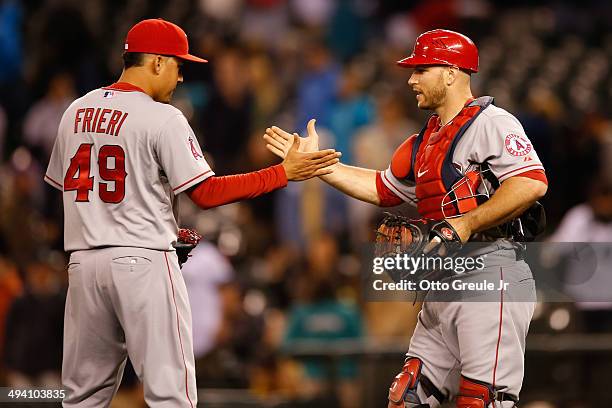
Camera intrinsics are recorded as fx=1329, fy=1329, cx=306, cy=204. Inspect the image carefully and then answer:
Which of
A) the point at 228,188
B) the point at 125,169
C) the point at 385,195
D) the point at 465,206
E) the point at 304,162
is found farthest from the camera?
the point at 385,195

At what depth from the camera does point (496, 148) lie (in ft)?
20.2

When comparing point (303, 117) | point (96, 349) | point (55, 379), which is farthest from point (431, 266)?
point (303, 117)

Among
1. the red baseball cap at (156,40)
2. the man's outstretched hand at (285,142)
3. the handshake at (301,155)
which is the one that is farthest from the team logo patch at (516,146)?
the red baseball cap at (156,40)

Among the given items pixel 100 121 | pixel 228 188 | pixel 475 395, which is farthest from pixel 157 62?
pixel 475 395

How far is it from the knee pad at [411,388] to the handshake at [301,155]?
1040 millimetres

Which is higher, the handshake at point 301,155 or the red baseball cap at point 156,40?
the red baseball cap at point 156,40

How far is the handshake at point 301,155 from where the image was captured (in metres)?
6.30

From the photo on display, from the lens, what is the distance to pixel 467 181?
6.23 meters

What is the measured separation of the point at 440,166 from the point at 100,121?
1602 millimetres

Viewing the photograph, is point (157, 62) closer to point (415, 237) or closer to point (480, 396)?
point (415, 237)

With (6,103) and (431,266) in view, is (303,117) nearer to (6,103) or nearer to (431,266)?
(6,103)

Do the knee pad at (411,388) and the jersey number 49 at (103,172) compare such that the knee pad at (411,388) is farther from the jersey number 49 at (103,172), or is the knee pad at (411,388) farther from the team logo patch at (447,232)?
the jersey number 49 at (103,172)

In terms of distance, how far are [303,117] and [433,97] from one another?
691 cm

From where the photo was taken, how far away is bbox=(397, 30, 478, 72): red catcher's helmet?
20.9 ft
